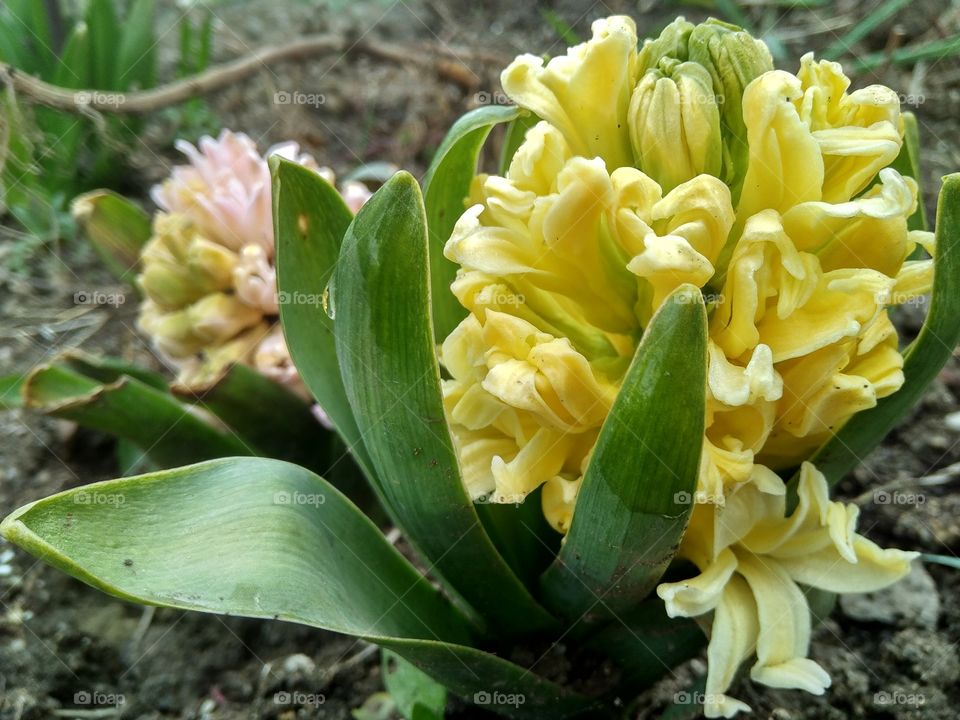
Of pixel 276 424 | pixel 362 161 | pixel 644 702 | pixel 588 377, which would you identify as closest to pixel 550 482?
pixel 588 377

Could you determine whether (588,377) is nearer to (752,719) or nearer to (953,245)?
(953,245)

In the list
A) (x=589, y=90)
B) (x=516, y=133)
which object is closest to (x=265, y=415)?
(x=516, y=133)

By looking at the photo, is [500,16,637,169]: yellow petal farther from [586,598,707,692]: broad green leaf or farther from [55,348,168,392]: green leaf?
[55,348,168,392]: green leaf

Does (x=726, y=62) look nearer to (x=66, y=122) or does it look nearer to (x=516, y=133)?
(x=516, y=133)

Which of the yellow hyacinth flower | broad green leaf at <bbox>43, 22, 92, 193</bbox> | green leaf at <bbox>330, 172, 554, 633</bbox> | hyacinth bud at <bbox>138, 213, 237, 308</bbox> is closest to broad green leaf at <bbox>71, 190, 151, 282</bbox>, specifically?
hyacinth bud at <bbox>138, 213, 237, 308</bbox>

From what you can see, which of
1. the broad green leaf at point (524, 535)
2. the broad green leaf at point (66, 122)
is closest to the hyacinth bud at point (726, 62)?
the broad green leaf at point (524, 535)
